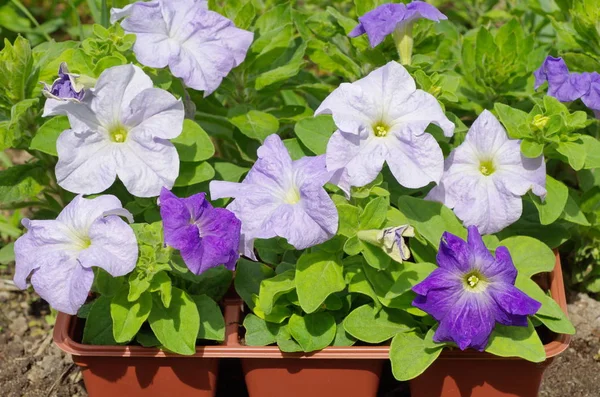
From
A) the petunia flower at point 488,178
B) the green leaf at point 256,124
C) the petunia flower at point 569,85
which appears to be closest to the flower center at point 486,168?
the petunia flower at point 488,178

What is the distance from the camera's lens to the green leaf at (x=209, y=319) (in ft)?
7.31

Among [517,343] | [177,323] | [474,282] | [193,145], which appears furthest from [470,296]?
[193,145]

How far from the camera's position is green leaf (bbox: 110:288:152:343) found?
83.4 inches

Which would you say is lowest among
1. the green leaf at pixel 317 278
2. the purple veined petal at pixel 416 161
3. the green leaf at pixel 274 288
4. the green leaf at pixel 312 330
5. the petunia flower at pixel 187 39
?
the green leaf at pixel 312 330

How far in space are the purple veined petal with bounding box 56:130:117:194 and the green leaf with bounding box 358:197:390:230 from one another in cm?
65

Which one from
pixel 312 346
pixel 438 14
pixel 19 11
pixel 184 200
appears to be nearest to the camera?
pixel 184 200

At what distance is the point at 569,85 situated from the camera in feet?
7.75

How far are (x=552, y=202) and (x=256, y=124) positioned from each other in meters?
0.89

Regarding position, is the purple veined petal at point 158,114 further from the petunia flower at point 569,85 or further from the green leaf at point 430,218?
the petunia flower at point 569,85

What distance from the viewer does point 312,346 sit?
2182 millimetres

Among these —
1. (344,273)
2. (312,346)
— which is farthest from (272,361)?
(344,273)

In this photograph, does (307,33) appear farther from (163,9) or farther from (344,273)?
(344,273)

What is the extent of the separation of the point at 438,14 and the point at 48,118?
1143 mm

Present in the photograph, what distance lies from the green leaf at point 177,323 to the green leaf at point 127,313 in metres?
0.05
